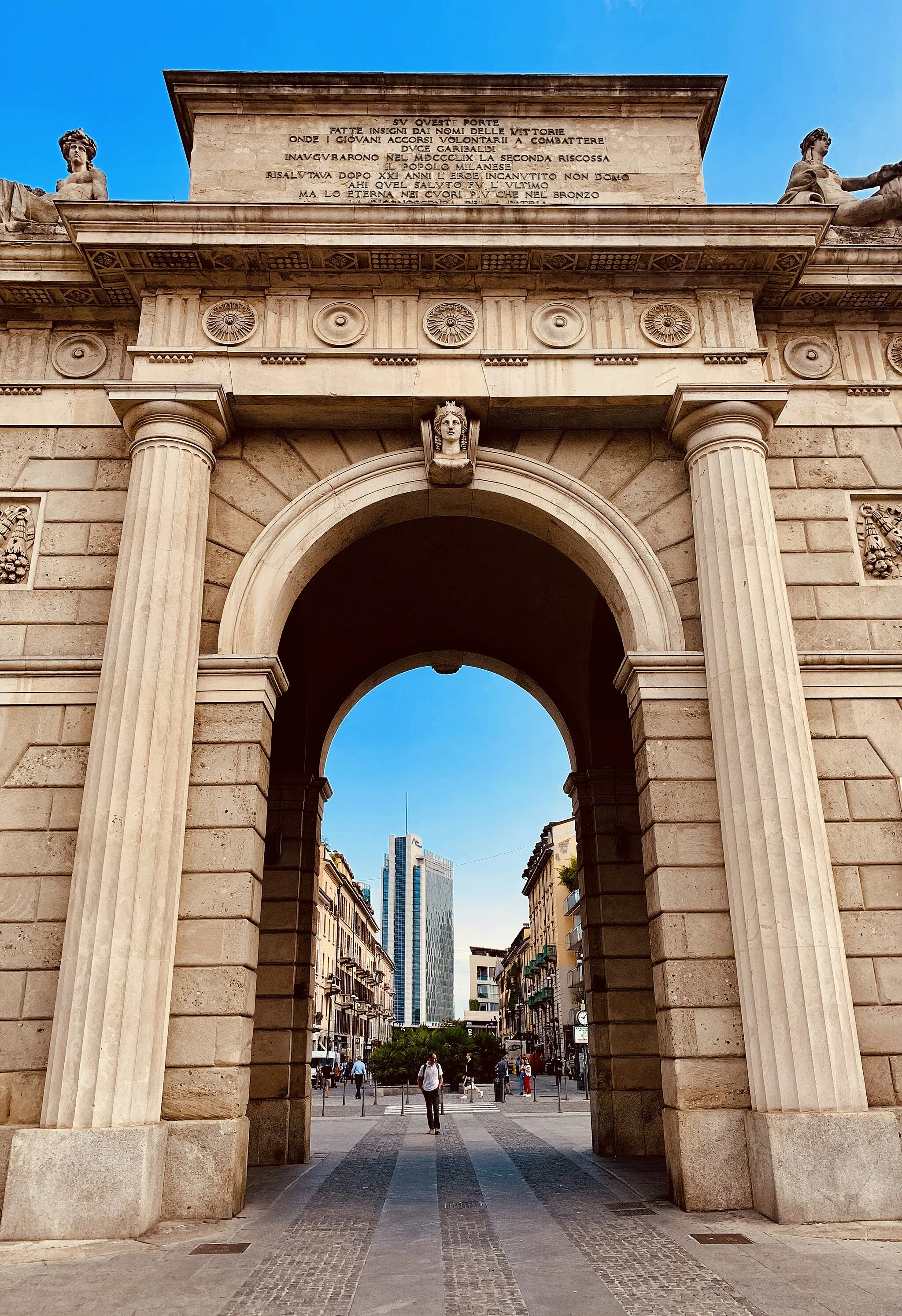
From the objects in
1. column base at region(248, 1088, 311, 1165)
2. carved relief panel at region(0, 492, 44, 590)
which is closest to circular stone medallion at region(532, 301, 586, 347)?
carved relief panel at region(0, 492, 44, 590)

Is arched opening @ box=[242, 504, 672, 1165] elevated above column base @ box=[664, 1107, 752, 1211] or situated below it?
above

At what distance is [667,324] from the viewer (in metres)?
11.8

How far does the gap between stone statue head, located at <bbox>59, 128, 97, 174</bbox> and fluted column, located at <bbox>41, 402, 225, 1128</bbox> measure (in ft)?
14.1

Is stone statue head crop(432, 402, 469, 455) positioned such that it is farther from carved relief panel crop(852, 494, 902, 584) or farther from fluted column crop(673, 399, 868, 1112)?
carved relief panel crop(852, 494, 902, 584)

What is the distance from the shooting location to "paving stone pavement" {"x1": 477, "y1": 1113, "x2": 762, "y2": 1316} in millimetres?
5863

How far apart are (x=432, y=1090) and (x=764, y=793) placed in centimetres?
1294

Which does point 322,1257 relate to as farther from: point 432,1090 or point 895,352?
point 432,1090

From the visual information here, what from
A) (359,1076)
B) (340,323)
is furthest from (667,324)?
(359,1076)

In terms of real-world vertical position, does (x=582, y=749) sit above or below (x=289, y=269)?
below

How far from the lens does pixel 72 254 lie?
11.7 metres

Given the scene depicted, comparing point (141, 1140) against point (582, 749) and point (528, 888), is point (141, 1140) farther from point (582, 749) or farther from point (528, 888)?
point (528, 888)

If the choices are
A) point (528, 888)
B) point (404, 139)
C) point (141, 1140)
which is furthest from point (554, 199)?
point (528, 888)

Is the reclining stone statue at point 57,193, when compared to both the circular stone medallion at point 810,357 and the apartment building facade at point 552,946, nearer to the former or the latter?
the circular stone medallion at point 810,357

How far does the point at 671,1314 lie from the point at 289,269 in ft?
36.2
